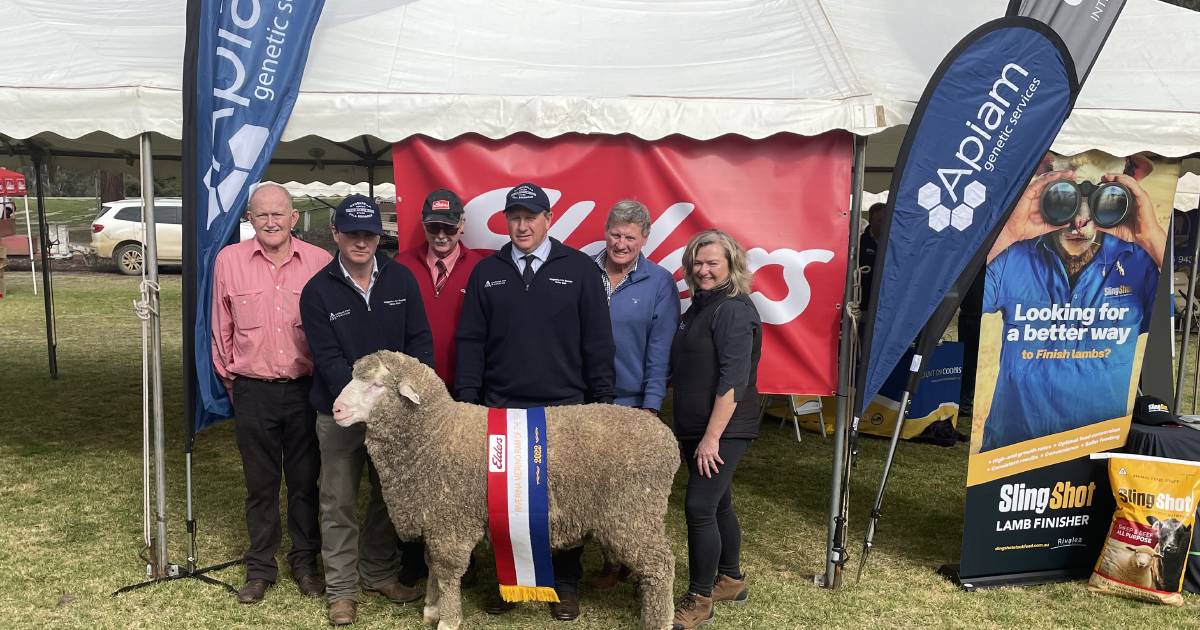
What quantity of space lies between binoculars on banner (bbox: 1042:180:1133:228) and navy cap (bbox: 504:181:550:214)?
256 cm

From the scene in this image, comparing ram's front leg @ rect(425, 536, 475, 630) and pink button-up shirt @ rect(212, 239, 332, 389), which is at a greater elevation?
pink button-up shirt @ rect(212, 239, 332, 389)

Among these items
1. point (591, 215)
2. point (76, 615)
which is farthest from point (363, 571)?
point (591, 215)

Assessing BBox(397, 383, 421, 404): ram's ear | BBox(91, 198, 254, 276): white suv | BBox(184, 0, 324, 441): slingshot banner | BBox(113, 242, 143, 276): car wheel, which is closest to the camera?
BBox(397, 383, 421, 404): ram's ear

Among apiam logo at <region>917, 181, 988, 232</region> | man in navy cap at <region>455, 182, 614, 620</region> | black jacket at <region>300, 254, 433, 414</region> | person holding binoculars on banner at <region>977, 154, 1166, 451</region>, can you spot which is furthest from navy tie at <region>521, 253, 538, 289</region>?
person holding binoculars on banner at <region>977, 154, 1166, 451</region>

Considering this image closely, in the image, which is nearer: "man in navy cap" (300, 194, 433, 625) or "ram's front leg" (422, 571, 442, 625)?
"man in navy cap" (300, 194, 433, 625)

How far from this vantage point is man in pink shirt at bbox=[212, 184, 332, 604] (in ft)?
14.4

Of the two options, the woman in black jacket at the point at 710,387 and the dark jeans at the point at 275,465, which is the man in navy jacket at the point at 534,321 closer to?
the woman in black jacket at the point at 710,387

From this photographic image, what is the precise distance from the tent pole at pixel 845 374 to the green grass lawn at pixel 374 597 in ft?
0.64

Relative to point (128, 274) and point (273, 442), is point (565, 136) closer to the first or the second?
point (273, 442)

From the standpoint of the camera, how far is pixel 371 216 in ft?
14.0

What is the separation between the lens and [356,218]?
13.8 feet

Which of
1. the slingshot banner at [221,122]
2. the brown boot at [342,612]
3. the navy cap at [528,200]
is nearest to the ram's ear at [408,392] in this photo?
the navy cap at [528,200]

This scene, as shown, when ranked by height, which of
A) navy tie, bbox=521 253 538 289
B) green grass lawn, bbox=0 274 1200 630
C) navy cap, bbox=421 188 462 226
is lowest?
green grass lawn, bbox=0 274 1200 630

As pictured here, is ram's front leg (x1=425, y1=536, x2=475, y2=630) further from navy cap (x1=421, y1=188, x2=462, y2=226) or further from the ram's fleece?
navy cap (x1=421, y1=188, x2=462, y2=226)
